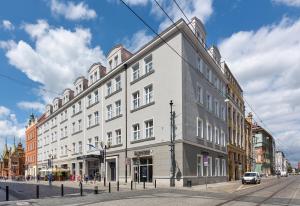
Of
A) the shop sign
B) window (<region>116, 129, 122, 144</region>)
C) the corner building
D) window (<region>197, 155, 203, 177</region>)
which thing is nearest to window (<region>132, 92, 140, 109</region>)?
the corner building

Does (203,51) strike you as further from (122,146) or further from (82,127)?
(82,127)

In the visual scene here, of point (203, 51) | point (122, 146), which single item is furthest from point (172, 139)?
point (203, 51)

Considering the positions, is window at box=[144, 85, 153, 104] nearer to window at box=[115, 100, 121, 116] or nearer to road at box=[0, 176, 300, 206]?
Answer: window at box=[115, 100, 121, 116]

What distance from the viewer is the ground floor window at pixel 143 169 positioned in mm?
34406

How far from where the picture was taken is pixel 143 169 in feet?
116

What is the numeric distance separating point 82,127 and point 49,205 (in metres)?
35.0

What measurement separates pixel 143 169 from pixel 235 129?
2612 centimetres

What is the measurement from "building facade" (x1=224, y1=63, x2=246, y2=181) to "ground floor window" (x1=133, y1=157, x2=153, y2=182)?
1745 cm

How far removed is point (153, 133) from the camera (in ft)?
112

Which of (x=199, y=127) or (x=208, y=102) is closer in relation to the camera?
(x=199, y=127)

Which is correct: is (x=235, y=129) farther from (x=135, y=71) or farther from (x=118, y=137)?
(x=135, y=71)

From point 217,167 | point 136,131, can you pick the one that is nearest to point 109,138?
point 136,131

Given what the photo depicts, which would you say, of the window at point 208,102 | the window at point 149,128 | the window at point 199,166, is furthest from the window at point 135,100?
the window at point 208,102

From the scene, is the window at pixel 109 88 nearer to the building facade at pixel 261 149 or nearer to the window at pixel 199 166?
the window at pixel 199 166
